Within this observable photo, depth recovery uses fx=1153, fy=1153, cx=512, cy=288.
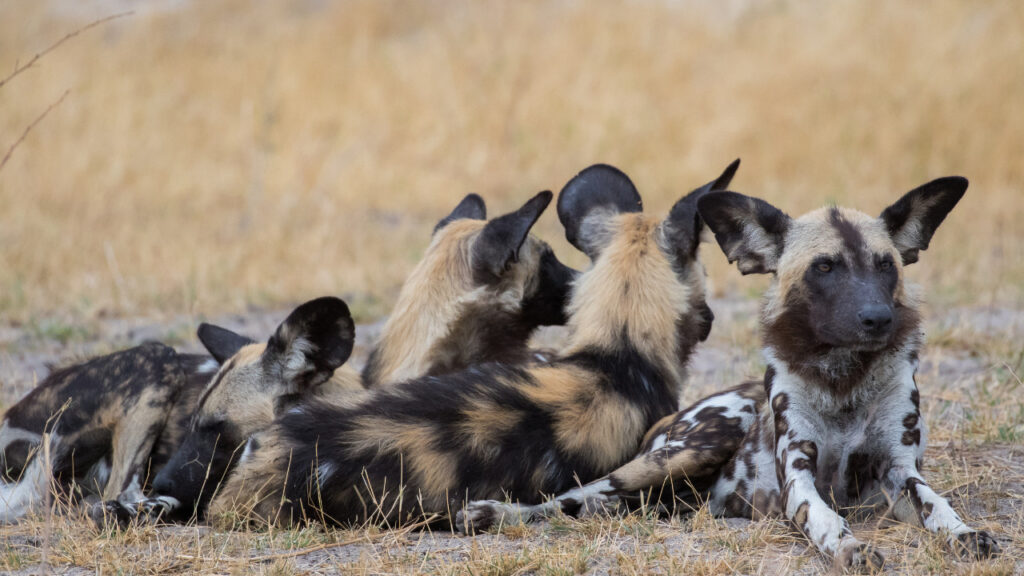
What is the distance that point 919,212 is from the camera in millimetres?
3242

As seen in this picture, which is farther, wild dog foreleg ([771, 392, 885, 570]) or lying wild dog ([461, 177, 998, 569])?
lying wild dog ([461, 177, 998, 569])

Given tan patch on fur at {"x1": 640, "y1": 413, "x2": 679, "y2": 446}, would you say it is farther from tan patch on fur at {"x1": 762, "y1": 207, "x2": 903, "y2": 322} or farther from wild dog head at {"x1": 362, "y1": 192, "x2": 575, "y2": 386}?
wild dog head at {"x1": 362, "y1": 192, "x2": 575, "y2": 386}

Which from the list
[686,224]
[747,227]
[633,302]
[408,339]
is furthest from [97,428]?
[747,227]

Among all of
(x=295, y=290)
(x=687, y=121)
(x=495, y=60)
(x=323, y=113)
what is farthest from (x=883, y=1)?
(x=295, y=290)

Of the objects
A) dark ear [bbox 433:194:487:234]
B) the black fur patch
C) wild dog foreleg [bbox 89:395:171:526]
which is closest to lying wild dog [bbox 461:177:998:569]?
the black fur patch

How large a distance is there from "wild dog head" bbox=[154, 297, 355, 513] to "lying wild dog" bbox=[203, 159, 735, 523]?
235 mm

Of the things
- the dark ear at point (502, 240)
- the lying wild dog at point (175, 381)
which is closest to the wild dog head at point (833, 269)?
the dark ear at point (502, 240)

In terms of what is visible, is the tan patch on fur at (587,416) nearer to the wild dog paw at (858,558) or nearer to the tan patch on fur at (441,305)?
the tan patch on fur at (441,305)

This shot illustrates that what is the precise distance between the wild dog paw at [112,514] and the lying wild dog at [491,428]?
25 centimetres

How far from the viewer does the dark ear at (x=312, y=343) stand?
3541mm

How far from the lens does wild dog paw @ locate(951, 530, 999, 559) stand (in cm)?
265

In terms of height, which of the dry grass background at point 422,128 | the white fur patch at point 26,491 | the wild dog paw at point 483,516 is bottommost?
the white fur patch at point 26,491

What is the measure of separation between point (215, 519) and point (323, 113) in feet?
30.4

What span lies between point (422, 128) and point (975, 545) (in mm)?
9898
